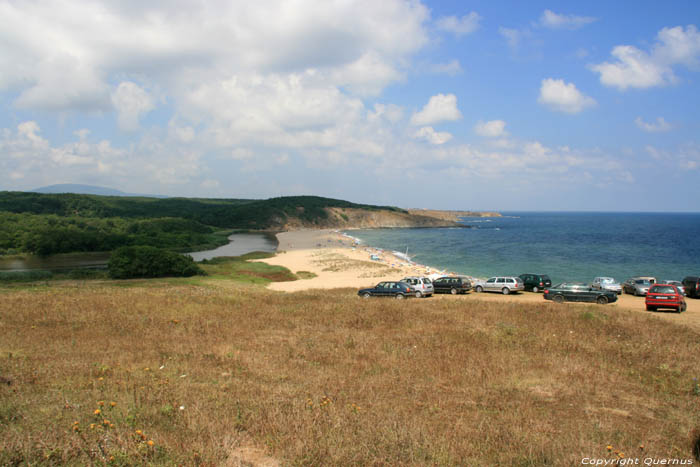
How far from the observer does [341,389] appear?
1009 centimetres

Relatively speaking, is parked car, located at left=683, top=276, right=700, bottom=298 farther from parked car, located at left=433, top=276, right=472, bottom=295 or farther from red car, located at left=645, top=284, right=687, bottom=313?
parked car, located at left=433, top=276, right=472, bottom=295

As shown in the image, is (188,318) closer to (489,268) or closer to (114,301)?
(114,301)

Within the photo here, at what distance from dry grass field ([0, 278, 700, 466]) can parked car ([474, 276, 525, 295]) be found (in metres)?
14.6

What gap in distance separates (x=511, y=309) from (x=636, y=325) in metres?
5.87

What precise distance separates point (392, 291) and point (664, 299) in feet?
58.4

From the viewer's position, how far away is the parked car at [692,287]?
1308 inches

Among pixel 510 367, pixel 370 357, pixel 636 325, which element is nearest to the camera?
pixel 510 367

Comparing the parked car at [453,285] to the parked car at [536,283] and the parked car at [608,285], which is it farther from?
the parked car at [608,285]

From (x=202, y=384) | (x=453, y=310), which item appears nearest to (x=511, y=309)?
(x=453, y=310)

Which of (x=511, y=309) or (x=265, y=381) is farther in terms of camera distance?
(x=511, y=309)

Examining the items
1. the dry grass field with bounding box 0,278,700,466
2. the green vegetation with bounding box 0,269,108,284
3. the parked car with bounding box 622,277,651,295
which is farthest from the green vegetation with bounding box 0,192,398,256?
the parked car with bounding box 622,277,651,295

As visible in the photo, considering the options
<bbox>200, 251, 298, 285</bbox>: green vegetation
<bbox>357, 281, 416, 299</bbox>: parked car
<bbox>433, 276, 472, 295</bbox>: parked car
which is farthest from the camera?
<bbox>200, 251, 298, 285</bbox>: green vegetation

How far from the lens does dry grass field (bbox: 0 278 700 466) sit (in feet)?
21.9

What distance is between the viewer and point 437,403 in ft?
31.0
